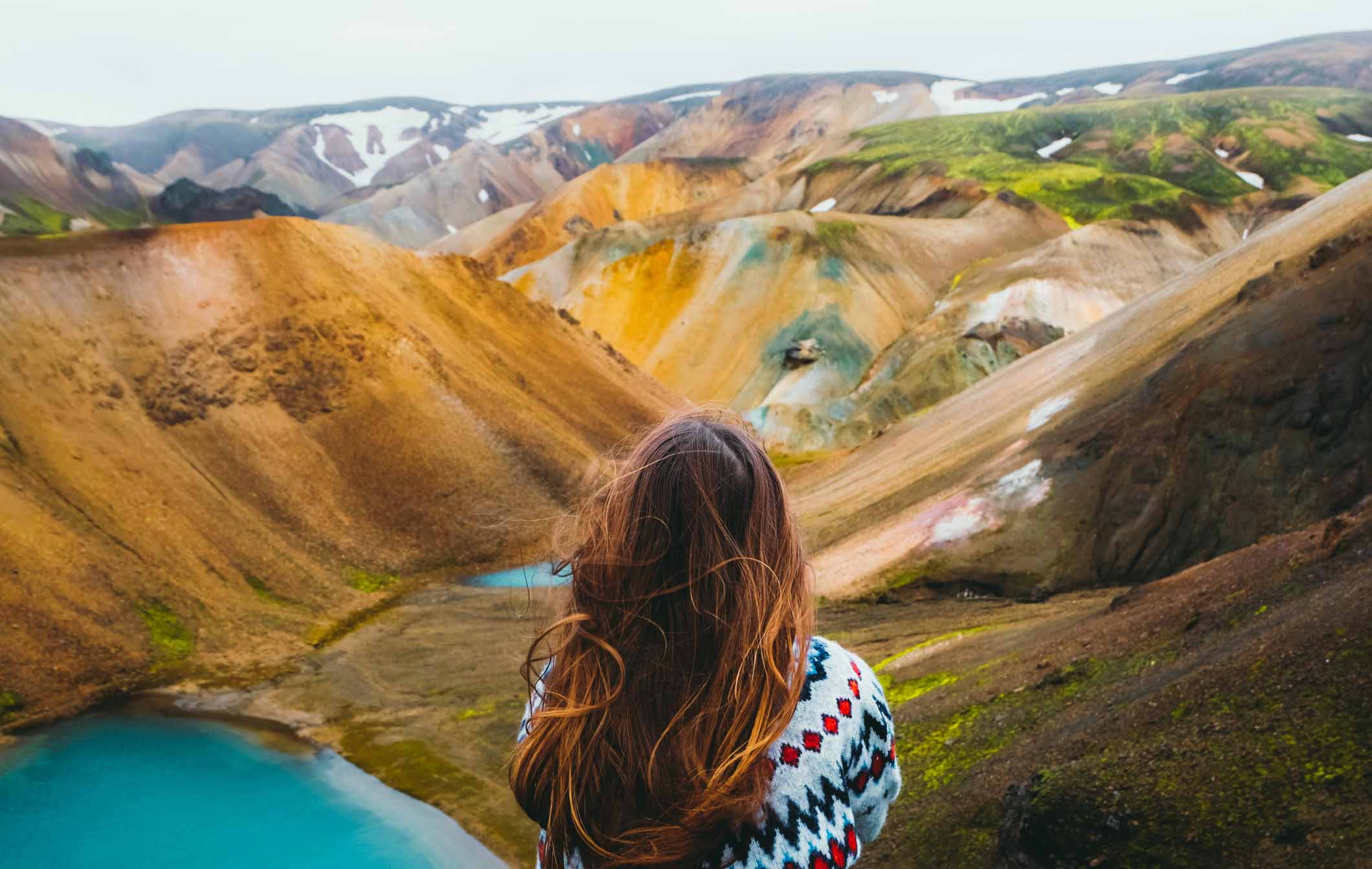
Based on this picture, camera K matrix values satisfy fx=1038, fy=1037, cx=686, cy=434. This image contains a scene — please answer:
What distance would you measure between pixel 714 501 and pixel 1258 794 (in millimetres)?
5132

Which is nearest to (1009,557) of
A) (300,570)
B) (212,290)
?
(300,570)

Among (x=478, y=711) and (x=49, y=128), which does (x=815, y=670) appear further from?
(x=49, y=128)

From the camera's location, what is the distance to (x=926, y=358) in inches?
1930

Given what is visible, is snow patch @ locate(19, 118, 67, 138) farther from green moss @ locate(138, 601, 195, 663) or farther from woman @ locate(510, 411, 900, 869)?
woman @ locate(510, 411, 900, 869)

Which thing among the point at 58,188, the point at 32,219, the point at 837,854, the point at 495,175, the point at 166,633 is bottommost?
the point at 166,633

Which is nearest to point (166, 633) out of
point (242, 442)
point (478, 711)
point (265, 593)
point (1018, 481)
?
point (265, 593)

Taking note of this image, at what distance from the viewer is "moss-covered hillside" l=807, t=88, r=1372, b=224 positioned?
75.6 m

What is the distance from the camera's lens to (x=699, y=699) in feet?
10.2

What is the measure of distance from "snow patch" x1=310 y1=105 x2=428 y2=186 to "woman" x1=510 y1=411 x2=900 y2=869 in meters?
181

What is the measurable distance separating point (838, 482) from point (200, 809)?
64.3 ft

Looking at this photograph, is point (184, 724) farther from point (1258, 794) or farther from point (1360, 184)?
point (1360, 184)

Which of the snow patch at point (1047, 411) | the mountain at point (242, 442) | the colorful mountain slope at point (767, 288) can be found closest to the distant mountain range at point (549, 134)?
the colorful mountain slope at point (767, 288)

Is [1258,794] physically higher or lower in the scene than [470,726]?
higher

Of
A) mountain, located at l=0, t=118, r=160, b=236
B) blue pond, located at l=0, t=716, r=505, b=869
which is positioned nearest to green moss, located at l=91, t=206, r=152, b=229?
mountain, located at l=0, t=118, r=160, b=236
